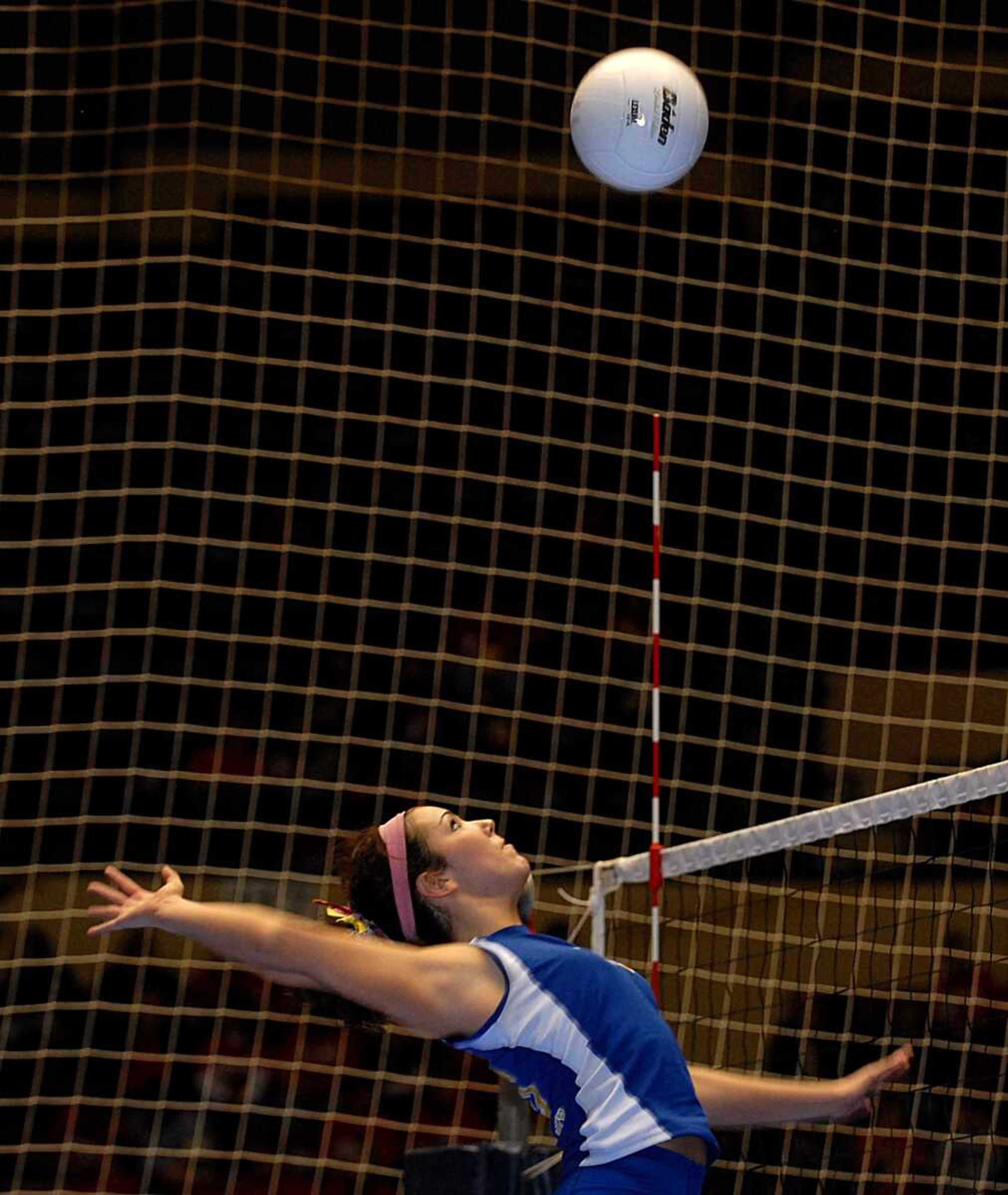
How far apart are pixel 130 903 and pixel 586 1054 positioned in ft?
2.69

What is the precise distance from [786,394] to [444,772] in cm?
316

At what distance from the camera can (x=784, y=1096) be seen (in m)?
3.46

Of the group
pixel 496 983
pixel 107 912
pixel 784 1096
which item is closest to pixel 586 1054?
pixel 496 983

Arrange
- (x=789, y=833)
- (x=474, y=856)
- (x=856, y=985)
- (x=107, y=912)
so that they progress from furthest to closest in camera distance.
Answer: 1. (x=856, y=985)
2. (x=789, y=833)
3. (x=474, y=856)
4. (x=107, y=912)

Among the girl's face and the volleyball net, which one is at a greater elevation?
the girl's face

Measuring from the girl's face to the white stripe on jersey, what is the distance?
23 centimetres

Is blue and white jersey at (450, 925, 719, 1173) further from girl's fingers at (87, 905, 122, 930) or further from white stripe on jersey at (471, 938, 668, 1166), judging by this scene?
girl's fingers at (87, 905, 122, 930)

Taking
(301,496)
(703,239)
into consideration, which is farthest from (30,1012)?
(703,239)

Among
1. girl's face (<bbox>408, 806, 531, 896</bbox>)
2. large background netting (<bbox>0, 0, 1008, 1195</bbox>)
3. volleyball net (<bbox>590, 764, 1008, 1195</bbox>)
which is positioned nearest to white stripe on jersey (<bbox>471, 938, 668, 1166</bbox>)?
girl's face (<bbox>408, 806, 531, 896</bbox>)

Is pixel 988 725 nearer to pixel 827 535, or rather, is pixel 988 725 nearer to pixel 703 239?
pixel 827 535

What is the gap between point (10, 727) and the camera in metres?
8.80

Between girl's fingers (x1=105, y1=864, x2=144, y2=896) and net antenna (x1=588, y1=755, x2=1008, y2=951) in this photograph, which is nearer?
girl's fingers (x1=105, y1=864, x2=144, y2=896)

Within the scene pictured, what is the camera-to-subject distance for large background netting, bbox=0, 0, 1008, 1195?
338 inches

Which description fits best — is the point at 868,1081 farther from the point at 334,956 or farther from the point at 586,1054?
the point at 334,956
